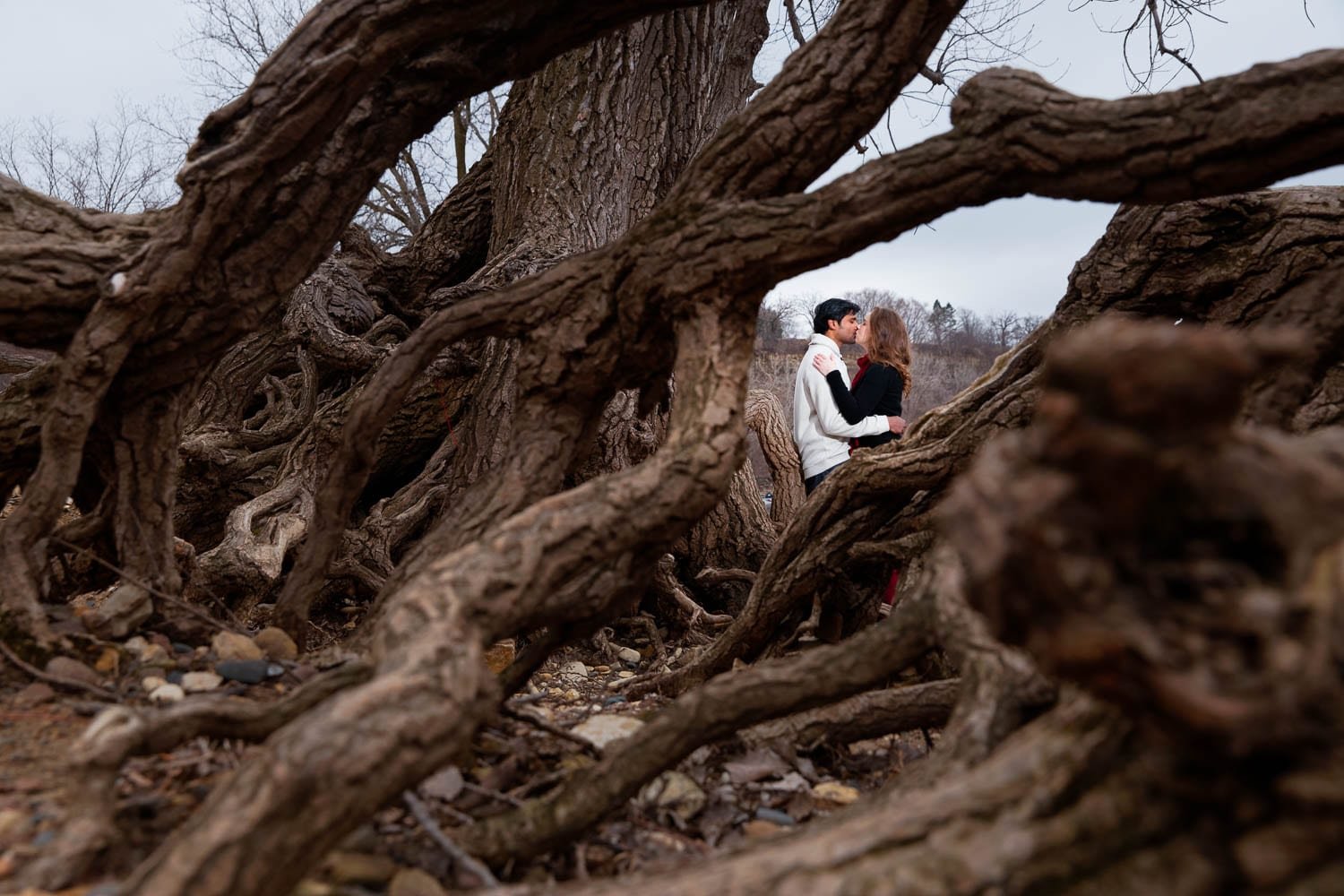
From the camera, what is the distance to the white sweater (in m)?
5.69

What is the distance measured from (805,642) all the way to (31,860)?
3147mm

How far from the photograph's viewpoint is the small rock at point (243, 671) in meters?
2.46

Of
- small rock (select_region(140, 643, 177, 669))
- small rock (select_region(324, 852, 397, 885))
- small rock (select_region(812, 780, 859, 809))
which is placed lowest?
small rock (select_region(812, 780, 859, 809))

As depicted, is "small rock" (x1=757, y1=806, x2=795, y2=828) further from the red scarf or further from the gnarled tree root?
the red scarf

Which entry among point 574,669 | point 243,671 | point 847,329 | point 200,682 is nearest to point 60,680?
point 200,682

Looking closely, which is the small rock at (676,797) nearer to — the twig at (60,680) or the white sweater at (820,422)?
the twig at (60,680)

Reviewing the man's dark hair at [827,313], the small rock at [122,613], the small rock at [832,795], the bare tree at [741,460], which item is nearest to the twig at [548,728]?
the bare tree at [741,460]

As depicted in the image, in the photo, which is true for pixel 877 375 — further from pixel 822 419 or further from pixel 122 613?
pixel 122 613

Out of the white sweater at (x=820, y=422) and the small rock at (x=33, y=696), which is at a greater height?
the small rock at (x=33, y=696)

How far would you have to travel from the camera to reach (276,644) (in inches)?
106

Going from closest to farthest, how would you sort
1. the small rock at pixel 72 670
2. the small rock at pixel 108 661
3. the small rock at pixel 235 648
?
the small rock at pixel 72 670, the small rock at pixel 108 661, the small rock at pixel 235 648

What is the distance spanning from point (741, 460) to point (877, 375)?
3.79 metres

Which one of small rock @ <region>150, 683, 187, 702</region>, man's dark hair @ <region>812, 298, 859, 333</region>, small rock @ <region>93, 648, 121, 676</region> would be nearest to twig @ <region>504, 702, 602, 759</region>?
small rock @ <region>150, 683, 187, 702</region>

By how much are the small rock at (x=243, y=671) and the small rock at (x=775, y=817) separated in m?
1.43
